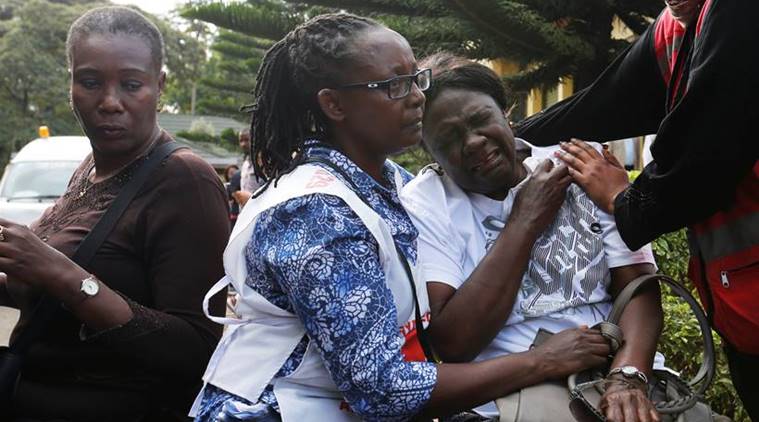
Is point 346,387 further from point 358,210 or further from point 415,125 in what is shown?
point 415,125

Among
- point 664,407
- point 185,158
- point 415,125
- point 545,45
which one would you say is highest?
point 415,125

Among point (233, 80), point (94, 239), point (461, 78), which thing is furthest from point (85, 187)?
Result: point (233, 80)

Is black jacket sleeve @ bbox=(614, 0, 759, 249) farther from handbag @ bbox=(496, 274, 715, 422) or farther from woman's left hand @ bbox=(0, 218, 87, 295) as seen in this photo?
woman's left hand @ bbox=(0, 218, 87, 295)

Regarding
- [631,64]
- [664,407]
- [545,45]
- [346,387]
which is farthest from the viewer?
[545,45]

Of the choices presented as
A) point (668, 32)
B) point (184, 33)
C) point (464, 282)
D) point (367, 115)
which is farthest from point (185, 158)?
point (184, 33)

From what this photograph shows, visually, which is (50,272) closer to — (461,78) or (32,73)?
(461,78)

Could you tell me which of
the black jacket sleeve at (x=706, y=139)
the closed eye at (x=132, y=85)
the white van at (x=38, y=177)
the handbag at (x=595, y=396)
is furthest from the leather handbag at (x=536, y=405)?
the white van at (x=38, y=177)

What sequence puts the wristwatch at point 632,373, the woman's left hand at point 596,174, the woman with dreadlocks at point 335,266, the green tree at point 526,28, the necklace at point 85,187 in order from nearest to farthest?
the woman with dreadlocks at point 335,266, the wristwatch at point 632,373, the woman's left hand at point 596,174, the necklace at point 85,187, the green tree at point 526,28

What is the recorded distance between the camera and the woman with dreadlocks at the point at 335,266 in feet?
5.88

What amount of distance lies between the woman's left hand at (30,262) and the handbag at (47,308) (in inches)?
4.9

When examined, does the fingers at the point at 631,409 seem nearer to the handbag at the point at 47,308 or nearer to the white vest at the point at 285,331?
the white vest at the point at 285,331

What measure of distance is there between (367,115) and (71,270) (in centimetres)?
81

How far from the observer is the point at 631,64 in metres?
2.51

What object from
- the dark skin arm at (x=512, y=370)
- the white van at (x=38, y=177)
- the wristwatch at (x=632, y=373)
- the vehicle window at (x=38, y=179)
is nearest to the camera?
the dark skin arm at (x=512, y=370)
